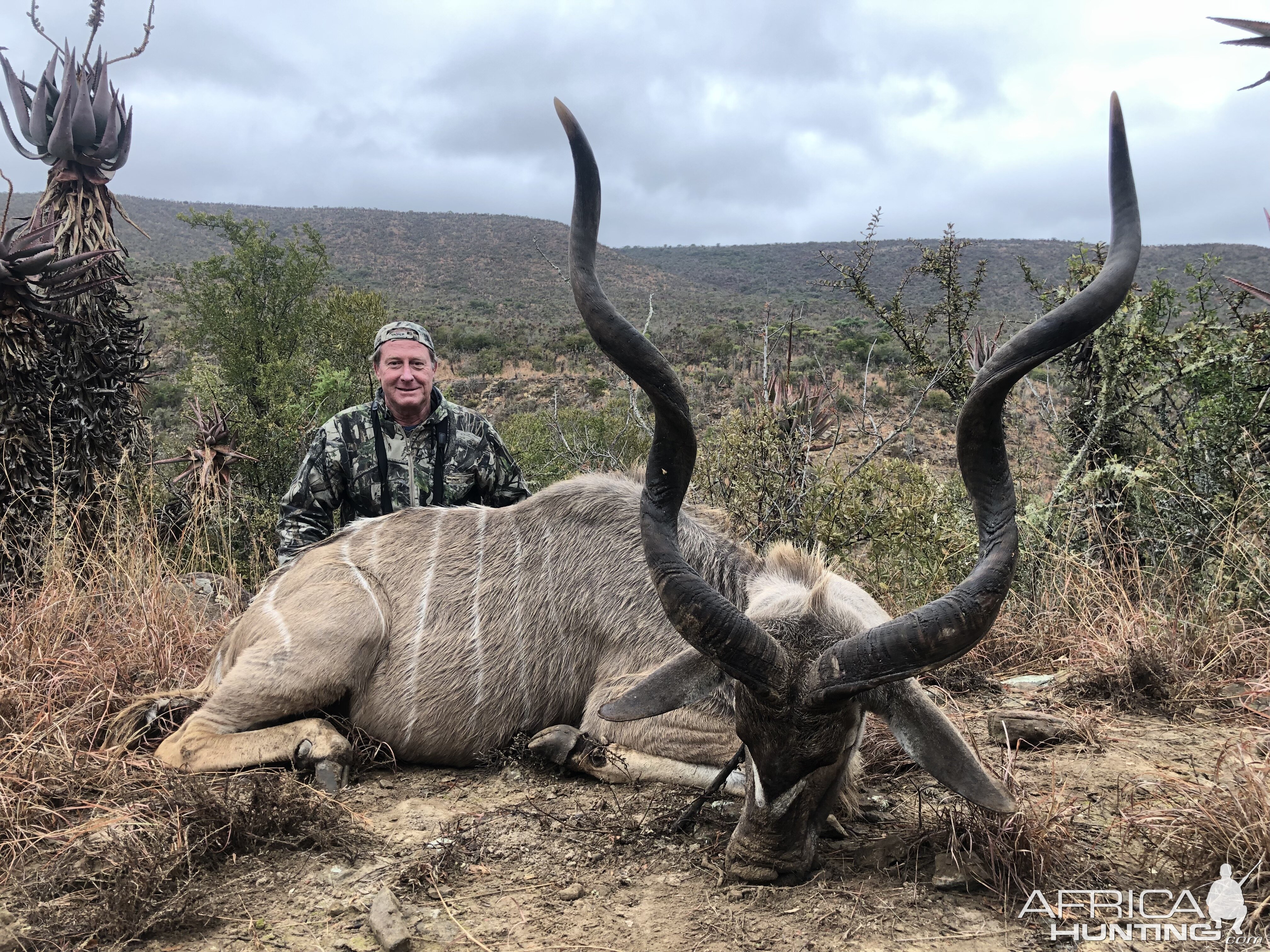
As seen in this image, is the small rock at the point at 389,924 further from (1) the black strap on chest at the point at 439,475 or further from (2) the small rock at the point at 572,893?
(1) the black strap on chest at the point at 439,475

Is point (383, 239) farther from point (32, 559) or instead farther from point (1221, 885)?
point (1221, 885)

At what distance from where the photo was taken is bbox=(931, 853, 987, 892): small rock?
2480 mm

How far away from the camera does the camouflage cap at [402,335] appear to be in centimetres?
538

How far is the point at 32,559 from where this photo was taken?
557cm

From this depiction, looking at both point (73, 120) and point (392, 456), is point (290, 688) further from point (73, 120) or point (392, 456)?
point (73, 120)

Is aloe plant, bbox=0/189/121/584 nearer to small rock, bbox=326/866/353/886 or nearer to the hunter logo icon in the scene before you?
small rock, bbox=326/866/353/886

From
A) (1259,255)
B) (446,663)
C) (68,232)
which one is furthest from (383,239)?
(446,663)

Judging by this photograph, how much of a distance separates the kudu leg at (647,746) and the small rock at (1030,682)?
5.80ft

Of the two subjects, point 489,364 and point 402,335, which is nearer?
point 402,335

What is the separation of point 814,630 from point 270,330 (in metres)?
10.8

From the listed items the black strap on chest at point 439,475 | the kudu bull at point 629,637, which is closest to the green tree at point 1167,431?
the kudu bull at point 629,637

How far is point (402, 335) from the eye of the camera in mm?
5410

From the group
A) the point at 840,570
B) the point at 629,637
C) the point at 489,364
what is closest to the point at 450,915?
the point at 629,637

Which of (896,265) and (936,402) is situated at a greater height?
(896,265)
